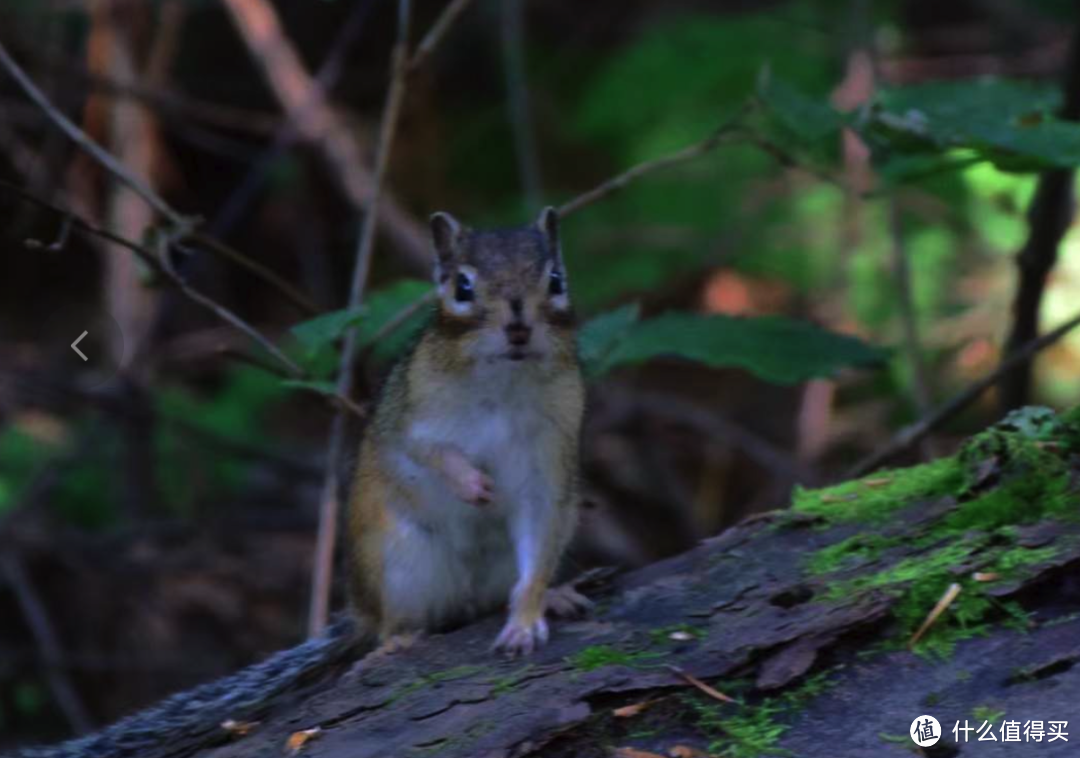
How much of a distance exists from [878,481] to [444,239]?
1.05m

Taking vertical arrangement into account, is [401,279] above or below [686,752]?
above

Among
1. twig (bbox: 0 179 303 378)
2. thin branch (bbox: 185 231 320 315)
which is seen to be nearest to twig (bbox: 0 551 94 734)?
thin branch (bbox: 185 231 320 315)

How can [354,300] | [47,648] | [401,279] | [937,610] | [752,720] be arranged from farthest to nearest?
[47,648]
[401,279]
[354,300]
[937,610]
[752,720]

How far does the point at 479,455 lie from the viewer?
123 inches

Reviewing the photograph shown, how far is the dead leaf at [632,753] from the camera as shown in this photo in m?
2.47

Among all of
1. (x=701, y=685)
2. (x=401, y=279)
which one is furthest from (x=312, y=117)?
(x=701, y=685)

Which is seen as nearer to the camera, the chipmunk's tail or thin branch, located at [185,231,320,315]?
the chipmunk's tail

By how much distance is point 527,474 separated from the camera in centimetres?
310

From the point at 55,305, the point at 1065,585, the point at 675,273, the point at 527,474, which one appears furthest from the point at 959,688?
the point at 55,305

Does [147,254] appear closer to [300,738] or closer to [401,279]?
[300,738]

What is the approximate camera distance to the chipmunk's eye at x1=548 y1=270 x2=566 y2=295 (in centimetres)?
304

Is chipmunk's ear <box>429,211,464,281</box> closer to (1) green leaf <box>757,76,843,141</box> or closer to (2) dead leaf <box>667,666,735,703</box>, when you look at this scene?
(1) green leaf <box>757,76,843,141</box>

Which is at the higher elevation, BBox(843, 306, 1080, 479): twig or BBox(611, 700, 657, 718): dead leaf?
BBox(843, 306, 1080, 479): twig

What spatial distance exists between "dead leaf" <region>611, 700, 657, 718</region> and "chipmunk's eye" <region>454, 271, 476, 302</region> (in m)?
0.89
